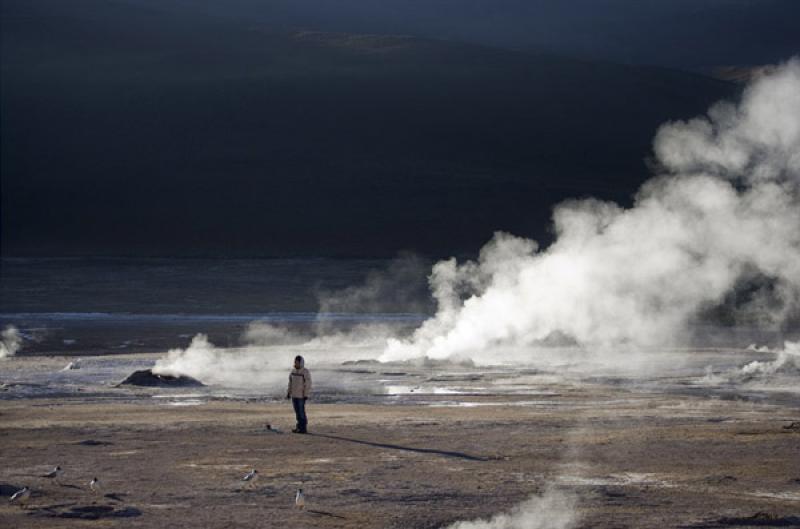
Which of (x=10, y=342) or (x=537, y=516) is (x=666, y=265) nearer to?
(x=10, y=342)

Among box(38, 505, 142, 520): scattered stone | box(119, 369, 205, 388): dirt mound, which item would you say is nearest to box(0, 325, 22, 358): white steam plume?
box(119, 369, 205, 388): dirt mound

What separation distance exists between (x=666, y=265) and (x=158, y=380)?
26.6m

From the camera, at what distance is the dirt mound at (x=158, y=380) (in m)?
29.0

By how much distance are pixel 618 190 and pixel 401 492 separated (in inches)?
2978

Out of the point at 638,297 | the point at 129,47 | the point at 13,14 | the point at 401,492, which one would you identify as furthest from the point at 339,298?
the point at 13,14

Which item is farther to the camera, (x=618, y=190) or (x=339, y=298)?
(x=618, y=190)

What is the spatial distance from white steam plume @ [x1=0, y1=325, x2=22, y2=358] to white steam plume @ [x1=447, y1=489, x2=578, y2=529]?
2652cm

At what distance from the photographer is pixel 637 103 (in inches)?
4530

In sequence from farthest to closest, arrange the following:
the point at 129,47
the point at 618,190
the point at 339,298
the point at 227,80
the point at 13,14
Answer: the point at 13,14 < the point at 129,47 < the point at 227,80 < the point at 618,190 < the point at 339,298

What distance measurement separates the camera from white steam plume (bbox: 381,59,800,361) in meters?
38.9

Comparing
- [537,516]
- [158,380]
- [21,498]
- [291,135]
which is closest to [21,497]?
[21,498]

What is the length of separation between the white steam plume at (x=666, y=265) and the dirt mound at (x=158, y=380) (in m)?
7.56

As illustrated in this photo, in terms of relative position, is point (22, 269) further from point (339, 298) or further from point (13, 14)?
point (13, 14)

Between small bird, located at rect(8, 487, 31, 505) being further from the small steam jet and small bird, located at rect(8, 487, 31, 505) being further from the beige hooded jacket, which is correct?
the beige hooded jacket
